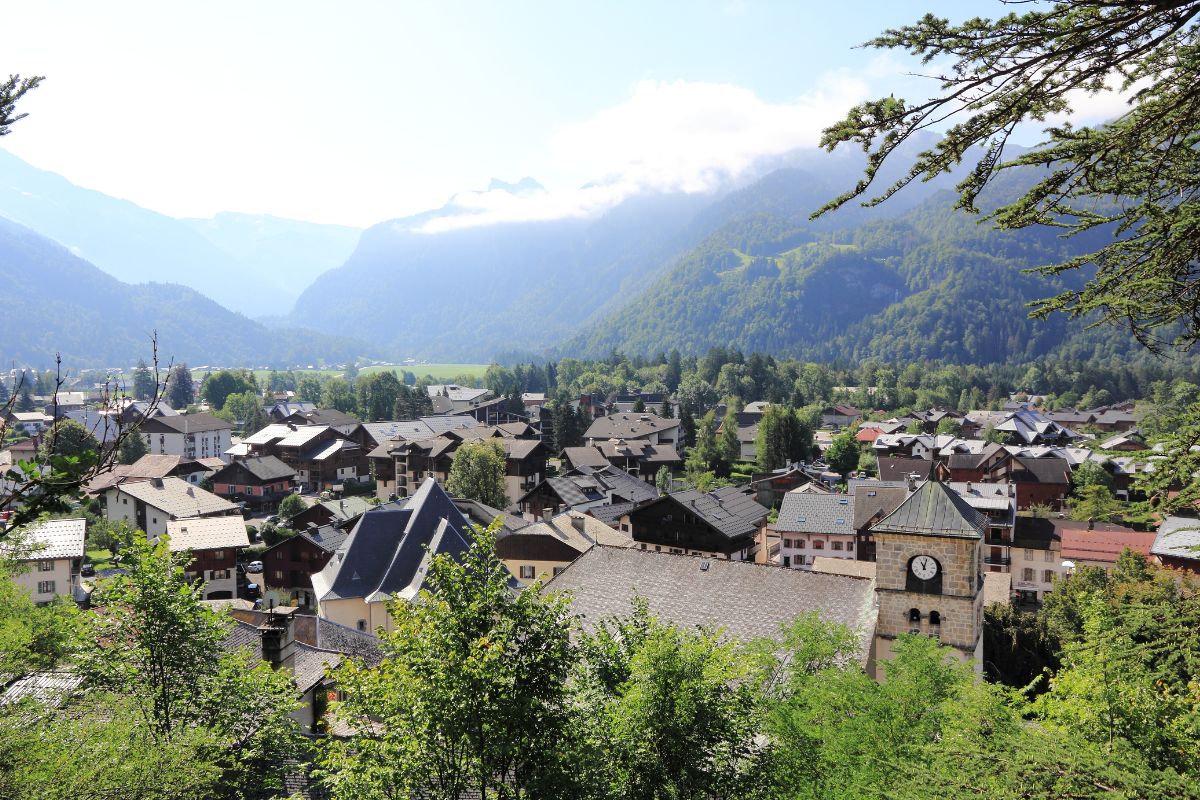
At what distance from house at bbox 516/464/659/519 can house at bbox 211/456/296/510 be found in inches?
1030

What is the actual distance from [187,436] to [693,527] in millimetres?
76655

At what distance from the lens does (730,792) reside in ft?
40.7

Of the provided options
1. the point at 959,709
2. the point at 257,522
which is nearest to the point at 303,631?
the point at 959,709

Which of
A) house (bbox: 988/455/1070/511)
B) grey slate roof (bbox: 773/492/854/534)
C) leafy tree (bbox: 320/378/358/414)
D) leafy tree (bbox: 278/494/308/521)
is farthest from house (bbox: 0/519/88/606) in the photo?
leafy tree (bbox: 320/378/358/414)

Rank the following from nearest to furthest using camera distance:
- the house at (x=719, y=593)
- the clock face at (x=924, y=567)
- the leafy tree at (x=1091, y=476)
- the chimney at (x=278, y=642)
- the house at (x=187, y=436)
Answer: the chimney at (x=278, y=642), the clock face at (x=924, y=567), the house at (x=719, y=593), the leafy tree at (x=1091, y=476), the house at (x=187, y=436)

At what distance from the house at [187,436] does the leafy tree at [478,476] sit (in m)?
46.3

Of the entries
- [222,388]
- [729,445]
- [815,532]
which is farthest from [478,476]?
[222,388]

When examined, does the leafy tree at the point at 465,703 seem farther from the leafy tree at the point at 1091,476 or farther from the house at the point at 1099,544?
the leafy tree at the point at 1091,476

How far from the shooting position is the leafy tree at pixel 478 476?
64.2m

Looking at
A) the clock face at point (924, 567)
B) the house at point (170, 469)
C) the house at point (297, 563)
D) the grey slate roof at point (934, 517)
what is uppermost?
the grey slate roof at point (934, 517)

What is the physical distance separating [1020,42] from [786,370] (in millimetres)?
172945

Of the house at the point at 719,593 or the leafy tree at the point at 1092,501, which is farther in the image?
the leafy tree at the point at 1092,501

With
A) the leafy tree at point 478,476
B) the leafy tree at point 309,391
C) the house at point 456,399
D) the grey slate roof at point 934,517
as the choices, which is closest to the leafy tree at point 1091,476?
the leafy tree at point 478,476

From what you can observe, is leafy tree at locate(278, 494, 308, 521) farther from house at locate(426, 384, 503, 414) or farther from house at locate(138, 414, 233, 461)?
house at locate(426, 384, 503, 414)
